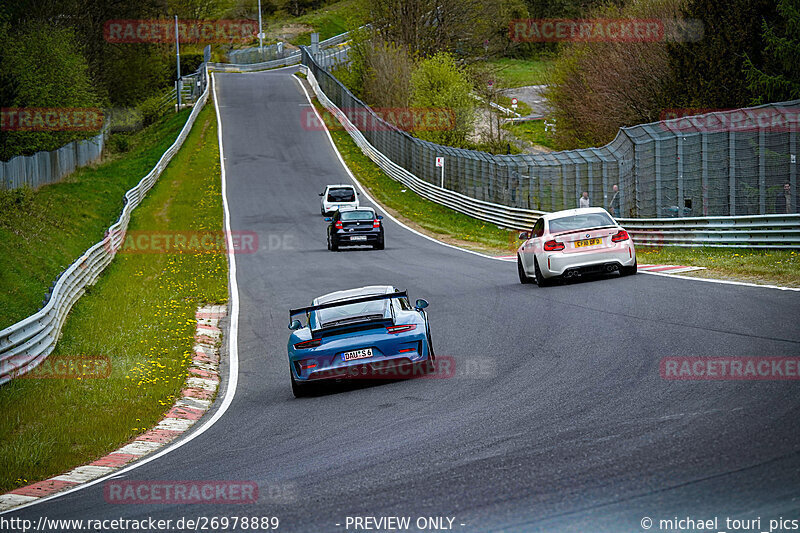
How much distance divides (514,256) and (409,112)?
1417 inches

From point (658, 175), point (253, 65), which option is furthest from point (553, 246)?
Answer: point (253, 65)

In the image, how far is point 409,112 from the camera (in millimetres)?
63469

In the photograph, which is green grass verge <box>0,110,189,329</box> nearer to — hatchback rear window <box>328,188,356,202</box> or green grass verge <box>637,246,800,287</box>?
hatchback rear window <box>328,188,356,202</box>

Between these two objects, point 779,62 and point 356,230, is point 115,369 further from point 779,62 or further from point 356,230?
point 779,62

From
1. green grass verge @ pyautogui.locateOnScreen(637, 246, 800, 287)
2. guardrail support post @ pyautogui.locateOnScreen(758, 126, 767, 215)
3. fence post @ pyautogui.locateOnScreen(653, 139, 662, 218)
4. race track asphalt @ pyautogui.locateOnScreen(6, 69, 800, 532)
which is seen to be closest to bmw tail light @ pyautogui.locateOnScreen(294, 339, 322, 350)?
race track asphalt @ pyautogui.locateOnScreen(6, 69, 800, 532)

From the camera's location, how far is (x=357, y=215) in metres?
32.2

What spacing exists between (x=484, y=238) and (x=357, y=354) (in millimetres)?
24830

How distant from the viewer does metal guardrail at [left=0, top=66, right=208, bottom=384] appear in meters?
13.9
